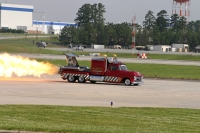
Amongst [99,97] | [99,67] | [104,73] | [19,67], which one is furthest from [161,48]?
[99,97]

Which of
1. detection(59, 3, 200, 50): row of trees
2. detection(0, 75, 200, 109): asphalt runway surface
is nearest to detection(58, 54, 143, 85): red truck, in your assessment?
detection(0, 75, 200, 109): asphalt runway surface

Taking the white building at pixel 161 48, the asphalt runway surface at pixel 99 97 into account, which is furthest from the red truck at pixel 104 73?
the white building at pixel 161 48

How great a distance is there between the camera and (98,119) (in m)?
20.8

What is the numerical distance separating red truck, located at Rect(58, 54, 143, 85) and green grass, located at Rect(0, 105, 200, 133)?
1920 cm

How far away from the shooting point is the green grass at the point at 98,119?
17391 millimetres

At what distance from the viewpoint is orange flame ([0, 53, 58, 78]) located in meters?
48.6

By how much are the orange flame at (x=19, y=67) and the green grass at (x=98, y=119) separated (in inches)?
992

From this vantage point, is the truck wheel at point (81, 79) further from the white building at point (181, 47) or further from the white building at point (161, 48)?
the white building at point (181, 47)

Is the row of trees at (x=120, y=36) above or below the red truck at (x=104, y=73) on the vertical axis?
above

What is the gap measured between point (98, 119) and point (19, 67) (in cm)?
3026

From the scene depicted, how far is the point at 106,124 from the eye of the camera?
19.5 meters

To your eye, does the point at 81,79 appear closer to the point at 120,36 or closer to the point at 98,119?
the point at 98,119

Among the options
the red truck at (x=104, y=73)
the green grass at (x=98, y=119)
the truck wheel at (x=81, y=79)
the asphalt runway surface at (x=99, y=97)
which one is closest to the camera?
the green grass at (x=98, y=119)

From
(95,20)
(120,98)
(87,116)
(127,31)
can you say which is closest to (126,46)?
(127,31)
